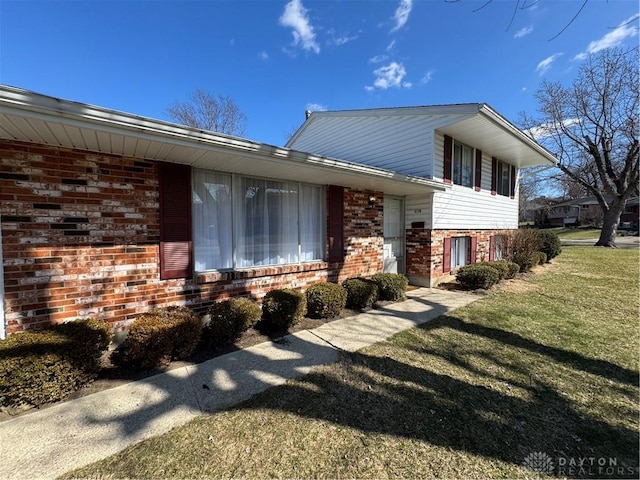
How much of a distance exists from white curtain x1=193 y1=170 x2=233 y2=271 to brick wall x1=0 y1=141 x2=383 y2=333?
34 centimetres

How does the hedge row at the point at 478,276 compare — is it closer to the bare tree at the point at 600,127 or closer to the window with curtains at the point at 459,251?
the window with curtains at the point at 459,251

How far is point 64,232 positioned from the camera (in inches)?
131

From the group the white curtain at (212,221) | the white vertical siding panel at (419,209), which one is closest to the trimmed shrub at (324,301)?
the white curtain at (212,221)

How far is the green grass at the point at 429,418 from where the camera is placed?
6.66ft

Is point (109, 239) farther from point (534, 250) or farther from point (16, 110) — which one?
point (534, 250)

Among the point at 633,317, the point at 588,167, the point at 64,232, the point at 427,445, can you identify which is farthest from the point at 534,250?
the point at 588,167

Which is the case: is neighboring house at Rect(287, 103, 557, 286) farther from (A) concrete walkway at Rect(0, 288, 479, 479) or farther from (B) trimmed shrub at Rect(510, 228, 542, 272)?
(A) concrete walkway at Rect(0, 288, 479, 479)

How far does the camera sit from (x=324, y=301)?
4.98 metres

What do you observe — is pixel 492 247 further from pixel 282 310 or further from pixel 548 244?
pixel 282 310

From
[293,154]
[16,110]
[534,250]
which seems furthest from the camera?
[534,250]

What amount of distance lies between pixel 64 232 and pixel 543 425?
5364 millimetres

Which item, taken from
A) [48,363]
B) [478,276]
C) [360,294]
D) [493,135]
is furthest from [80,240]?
[493,135]

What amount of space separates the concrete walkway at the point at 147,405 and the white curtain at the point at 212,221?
1591 mm

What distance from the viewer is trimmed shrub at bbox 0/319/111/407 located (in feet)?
7.80
